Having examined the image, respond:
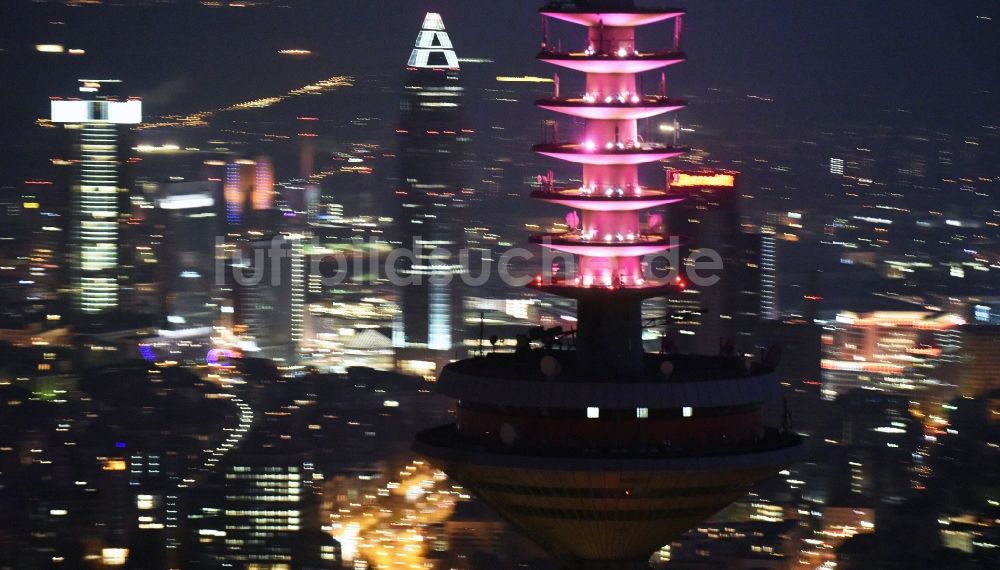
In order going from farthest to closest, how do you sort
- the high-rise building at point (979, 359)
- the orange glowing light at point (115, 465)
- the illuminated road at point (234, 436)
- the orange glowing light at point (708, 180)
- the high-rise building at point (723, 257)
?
the high-rise building at point (979, 359), the illuminated road at point (234, 436), the orange glowing light at point (115, 465), the orange glowing light at point (708, 180), the high-rise building at point (723, 257)

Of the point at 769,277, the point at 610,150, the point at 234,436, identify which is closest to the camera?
the point at 610,150

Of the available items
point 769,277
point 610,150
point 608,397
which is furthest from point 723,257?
point 608,397

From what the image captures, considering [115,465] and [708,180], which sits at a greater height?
[708,180]

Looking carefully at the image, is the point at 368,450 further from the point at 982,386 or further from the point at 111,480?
the point at 982,386

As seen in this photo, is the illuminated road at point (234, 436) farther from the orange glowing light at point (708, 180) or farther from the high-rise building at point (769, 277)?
the high-rise building at point (769, 277)

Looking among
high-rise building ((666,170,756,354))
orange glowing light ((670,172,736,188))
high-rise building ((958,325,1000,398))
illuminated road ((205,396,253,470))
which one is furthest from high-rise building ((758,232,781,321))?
illuminated road ((205,396,253,470))

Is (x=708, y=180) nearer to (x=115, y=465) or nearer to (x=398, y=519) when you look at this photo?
(x=398, y=519)

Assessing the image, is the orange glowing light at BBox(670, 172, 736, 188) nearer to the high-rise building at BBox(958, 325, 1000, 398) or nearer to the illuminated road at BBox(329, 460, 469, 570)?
the illuminated road at BBox(329, 460, 469, 570)

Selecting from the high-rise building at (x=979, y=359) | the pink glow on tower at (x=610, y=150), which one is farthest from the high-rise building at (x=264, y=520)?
the pink glow on tower at (x=610, y=150)

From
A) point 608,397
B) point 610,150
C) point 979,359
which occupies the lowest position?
point 979,359

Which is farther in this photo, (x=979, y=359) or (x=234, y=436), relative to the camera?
(x=979, y=359)
